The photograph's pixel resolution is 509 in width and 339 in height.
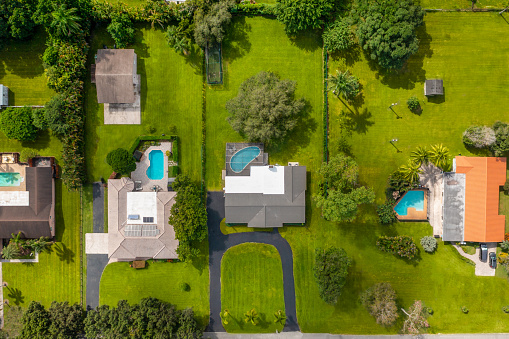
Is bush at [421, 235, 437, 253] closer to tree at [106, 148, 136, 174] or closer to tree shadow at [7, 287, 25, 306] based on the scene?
tree at [106, 148, 136, 174]

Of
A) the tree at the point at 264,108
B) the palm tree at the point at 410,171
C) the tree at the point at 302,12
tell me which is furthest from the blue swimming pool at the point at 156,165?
the palm tree at the point at 410,171

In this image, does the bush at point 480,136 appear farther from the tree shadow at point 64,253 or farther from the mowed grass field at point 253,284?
the tree shadow at point 64,253

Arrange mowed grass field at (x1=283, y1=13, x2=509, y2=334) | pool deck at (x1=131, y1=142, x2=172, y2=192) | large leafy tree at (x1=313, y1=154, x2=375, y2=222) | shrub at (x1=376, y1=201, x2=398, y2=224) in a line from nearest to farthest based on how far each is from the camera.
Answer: large leafy tree at (x1=313, y1=154, x2=375, y2=222) → shrub at (x1=376, y1=201, x2=398, y2=224) → mowed grass field at (x1=283, y1=13, x2=509, y2=334) → pool deck at (x1=131, y1=142, x2=172, y2=192)

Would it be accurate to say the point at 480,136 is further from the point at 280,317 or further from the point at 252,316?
the point at 252,316

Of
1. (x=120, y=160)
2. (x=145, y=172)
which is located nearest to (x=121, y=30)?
(x=120, y=160)

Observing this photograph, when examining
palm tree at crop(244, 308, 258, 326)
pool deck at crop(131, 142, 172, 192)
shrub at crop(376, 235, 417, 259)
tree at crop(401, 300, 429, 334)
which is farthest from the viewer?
pool deck at crop(131, 142, 172, 192)

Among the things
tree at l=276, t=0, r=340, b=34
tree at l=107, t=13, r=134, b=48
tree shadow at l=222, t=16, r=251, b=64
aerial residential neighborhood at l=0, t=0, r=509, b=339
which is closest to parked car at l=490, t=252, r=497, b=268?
aerial residential neighborhood at l=0, t=0, r=509, b=339

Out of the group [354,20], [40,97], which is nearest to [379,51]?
[354,20]
